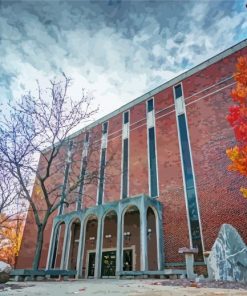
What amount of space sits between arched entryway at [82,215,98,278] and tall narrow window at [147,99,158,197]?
4534 mm

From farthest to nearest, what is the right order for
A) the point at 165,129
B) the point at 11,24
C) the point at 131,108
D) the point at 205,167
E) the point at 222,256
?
the point at 131,108 → the point at 165,129 → the point at 205,167 → the point at 222,256 → the point at 11,24

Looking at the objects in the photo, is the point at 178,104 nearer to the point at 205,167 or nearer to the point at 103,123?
the point at 205,167

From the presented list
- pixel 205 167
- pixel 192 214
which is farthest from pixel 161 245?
pixel 205 167

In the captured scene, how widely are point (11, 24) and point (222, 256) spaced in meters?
9.05

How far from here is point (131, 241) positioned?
14.7 meters

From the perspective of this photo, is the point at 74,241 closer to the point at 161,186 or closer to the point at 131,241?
the point at 131,241

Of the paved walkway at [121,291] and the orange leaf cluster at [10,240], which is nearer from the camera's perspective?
the paved walkway at [121,291]

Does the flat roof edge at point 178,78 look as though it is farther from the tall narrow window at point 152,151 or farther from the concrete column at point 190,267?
the concrete column at point 190,267

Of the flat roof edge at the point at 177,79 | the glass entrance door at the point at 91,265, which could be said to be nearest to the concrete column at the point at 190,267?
the glass entrance door at the point at 91,265

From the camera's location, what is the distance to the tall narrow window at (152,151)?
1492cm

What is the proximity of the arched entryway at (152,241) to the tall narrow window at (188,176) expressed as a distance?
238 cm

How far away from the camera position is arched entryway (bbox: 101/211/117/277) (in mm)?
14938

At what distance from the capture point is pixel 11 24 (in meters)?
4.70

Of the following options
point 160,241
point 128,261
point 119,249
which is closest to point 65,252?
point 128,261
